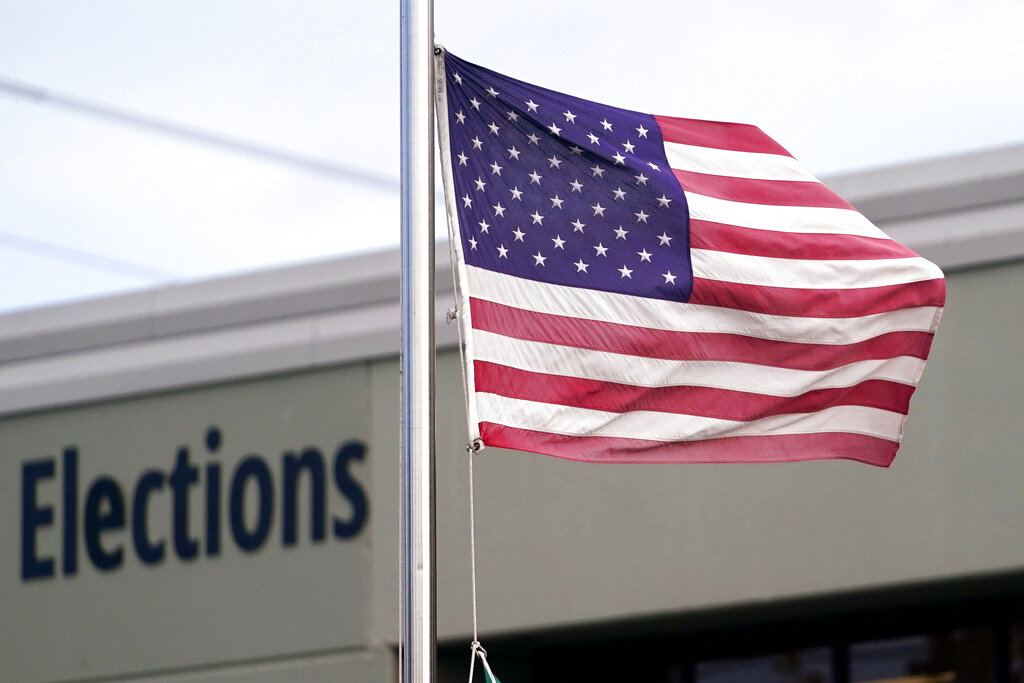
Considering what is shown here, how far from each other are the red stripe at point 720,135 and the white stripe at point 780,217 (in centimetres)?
31

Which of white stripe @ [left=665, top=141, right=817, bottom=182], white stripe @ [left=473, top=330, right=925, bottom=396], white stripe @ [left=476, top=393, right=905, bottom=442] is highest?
white stripe @ [left=665, top=141, right=817, bottom=182]

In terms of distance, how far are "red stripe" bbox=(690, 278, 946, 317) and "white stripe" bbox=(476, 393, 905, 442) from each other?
436 mm

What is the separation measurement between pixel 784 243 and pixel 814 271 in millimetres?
177

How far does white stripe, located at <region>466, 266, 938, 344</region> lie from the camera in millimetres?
5879

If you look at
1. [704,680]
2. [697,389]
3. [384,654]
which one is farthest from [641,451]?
[704,680]

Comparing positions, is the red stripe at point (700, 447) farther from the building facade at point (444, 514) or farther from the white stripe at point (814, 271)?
the building facade at point (444, 514)

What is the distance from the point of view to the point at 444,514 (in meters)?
11.0

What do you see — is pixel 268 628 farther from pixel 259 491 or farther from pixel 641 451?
pixel 641 451

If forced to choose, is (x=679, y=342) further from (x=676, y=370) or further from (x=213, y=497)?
(x=213, y=497)

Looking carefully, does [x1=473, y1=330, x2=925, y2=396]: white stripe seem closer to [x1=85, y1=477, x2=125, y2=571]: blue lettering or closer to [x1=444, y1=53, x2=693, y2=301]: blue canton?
[x1=444, y1=53, x2=693, y2=301]: blue canton

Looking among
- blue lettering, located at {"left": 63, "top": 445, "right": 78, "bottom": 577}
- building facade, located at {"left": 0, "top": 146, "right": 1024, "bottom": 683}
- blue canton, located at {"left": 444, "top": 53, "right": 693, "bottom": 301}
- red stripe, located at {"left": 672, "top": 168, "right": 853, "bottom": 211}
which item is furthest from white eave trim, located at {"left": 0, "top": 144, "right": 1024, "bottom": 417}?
blue canton, located at {"left": 444, "top": 53, "right": 693, "bottom": 301}

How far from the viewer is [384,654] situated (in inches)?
429

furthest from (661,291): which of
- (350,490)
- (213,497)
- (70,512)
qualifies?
(70,512)

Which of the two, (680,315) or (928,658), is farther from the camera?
(928,658)
